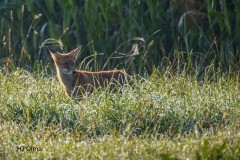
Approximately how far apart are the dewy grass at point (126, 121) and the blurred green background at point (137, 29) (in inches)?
93.1

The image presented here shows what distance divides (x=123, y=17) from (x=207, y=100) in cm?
505

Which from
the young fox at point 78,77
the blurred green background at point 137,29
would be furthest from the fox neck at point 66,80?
the blurred green background at point 137,29

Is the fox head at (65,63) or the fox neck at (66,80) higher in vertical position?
the fox head at (65,63)

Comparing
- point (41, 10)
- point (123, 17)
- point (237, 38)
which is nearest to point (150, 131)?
point (237, 38)

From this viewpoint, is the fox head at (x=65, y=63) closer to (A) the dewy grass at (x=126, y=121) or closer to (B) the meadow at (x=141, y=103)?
(B) the meadow at (x=141, y=103)

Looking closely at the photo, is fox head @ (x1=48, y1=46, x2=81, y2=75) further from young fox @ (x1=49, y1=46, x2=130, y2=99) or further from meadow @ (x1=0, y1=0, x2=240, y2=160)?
meadow @ (x1=0, y1=0, x2=240, y2=160)

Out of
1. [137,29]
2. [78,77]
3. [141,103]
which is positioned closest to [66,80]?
[78,77]

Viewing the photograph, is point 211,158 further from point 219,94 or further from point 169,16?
point 169,16

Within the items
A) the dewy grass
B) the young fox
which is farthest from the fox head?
the dewy grass

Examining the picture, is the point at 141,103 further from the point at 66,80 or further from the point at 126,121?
the point at 66,80

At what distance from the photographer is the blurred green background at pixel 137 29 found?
12078 mm

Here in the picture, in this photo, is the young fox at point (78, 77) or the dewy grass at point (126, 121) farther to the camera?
the young fox at point (78, 77)

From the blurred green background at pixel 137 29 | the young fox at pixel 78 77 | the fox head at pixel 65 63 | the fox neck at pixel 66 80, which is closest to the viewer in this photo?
the young fox at pixel 78 77

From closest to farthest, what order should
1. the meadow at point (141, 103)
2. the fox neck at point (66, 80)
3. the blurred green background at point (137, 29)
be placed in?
the meadow at point (141, 103) < the fox neck at point (66, 80) < the blurred green background at point (137, 29)
